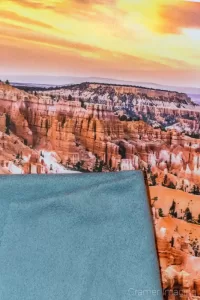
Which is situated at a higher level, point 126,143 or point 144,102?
point 144,102

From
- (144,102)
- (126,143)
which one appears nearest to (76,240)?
(126,143)

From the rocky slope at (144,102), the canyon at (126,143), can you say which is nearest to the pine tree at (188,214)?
the canyon at (126,143)

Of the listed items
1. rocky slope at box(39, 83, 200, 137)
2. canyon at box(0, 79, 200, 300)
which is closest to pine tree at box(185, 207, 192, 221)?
canyon at box(0, 79, 200, 300)

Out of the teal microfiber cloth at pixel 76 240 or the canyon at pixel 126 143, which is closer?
the teal microfiber cloth at pixel 76 240

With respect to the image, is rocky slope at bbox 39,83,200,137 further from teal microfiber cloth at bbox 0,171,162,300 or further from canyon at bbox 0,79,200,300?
teal microfiber cloth at bbox 0,171,162,300

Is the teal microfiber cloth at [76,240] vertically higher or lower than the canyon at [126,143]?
lower

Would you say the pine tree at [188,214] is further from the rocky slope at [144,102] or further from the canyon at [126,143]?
the rocky slope at [144,102]

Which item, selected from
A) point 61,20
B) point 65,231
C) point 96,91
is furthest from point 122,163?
point 61,20

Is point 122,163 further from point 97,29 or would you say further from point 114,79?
point 97,29

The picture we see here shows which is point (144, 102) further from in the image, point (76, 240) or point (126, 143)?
point (76, 240)
